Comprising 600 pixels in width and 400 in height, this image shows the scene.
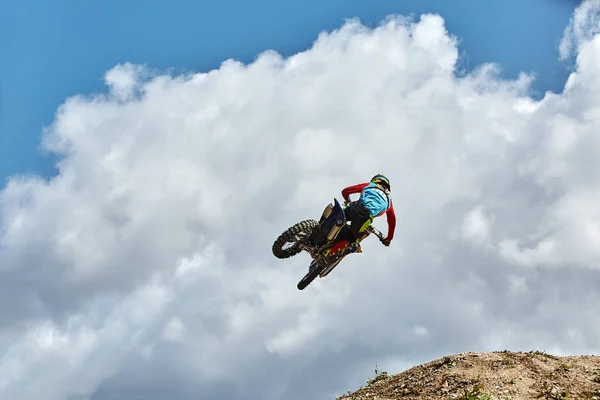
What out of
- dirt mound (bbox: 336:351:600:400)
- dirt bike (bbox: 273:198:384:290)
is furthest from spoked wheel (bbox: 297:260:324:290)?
dirt mound (bbox: 336:351:600:400)

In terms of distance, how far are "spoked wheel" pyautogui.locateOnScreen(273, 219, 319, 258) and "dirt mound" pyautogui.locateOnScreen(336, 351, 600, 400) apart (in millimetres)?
4554

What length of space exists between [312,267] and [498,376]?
7.00 metres

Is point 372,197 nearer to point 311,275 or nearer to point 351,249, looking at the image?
point 351,249

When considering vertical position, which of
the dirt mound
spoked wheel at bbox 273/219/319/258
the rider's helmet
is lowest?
the dirt mound

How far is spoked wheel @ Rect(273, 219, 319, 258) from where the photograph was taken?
18969 millimetres

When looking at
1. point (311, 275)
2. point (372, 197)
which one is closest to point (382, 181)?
point (372, 197)

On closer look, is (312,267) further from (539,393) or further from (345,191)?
(539,393)

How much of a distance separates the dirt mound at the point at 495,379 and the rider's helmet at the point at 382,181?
5479 mm

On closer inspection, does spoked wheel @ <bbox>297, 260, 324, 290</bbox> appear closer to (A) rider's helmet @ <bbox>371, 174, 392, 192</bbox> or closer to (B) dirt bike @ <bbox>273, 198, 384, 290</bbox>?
(B) dirt bike @ <bbox>273, 198, 384, 290</bbox>

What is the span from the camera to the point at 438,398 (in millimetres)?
15617

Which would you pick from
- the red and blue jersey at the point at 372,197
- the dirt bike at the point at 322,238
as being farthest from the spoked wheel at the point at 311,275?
the red and blue jersey at the point at 372,197

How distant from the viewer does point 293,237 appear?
62.9 ft

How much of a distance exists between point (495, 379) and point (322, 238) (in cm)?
637

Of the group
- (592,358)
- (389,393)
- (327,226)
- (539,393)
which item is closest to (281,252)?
(327,226)
